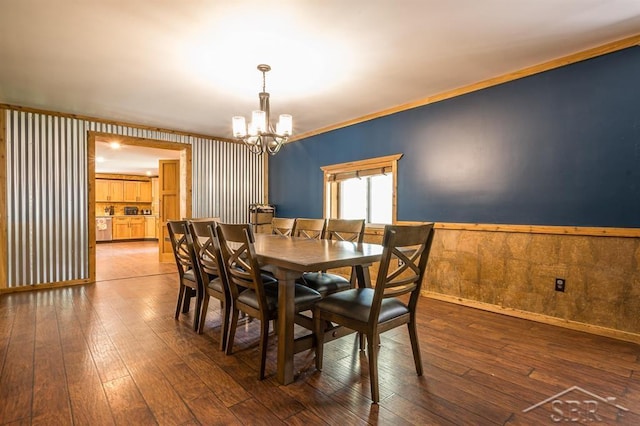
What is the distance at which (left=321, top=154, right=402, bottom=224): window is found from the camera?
4.47m

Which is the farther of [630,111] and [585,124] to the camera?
[585,124]

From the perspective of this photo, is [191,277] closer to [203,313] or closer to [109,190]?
[203,313]

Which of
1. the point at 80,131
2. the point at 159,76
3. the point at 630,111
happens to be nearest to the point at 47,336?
the point at 159,76

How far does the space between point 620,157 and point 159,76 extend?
428 centimetres

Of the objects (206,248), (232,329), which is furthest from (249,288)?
(206,248)

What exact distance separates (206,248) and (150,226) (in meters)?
9.27

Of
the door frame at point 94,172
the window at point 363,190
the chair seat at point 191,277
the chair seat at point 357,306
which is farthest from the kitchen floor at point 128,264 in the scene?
the chair seat at point 357,306

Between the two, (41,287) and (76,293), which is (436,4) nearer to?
(76,293)

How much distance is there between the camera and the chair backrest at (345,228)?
3045mm

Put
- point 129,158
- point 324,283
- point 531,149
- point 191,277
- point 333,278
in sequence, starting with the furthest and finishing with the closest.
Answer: point 129,158 → point 531,149 → point 191,277 → point 333,278 → point 324,283

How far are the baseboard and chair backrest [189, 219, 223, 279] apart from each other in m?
2.64

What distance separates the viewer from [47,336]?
264cm

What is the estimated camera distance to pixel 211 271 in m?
2.67

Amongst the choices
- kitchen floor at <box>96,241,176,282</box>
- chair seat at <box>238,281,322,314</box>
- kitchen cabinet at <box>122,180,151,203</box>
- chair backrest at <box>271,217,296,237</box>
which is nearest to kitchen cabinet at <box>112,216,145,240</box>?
kitchen cabinet at <box>122,180,151,203</box>
